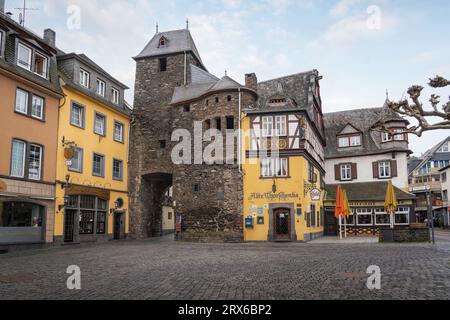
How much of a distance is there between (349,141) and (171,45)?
1847cm

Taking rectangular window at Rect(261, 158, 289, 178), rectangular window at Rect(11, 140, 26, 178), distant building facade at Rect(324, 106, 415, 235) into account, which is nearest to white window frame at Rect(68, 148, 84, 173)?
rectangular window at Rect(11, 140, 26, 178)

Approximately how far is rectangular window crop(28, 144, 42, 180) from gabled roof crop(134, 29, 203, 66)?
14539 mm

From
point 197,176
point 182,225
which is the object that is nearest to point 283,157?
point 197,176

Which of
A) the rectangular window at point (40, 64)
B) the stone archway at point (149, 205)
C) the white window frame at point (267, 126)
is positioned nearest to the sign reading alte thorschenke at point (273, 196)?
the white window frame at point (267, 126)

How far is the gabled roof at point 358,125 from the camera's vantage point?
3755 centimetres

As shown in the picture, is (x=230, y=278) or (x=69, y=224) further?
(x=69, y=224)

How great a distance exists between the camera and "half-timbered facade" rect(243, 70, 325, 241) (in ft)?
87.5

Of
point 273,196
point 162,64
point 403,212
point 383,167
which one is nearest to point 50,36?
point 162,64

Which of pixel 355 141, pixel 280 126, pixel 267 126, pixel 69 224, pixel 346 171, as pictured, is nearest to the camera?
pixel 69 224

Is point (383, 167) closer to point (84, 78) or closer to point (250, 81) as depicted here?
point (250, 81)

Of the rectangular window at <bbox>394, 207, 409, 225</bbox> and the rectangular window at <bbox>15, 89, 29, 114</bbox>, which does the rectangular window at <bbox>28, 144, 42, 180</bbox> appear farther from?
the rectangular window at <bbox>394, 207, 409, 225</bbox>

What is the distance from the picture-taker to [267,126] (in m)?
27.7

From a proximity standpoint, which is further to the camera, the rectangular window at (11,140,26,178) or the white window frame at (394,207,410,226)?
the white window frame at (394,207,410,226)

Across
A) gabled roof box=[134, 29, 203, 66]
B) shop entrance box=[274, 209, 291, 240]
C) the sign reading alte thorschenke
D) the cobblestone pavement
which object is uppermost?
gabled roof box=[134, 29, 203, 66]
